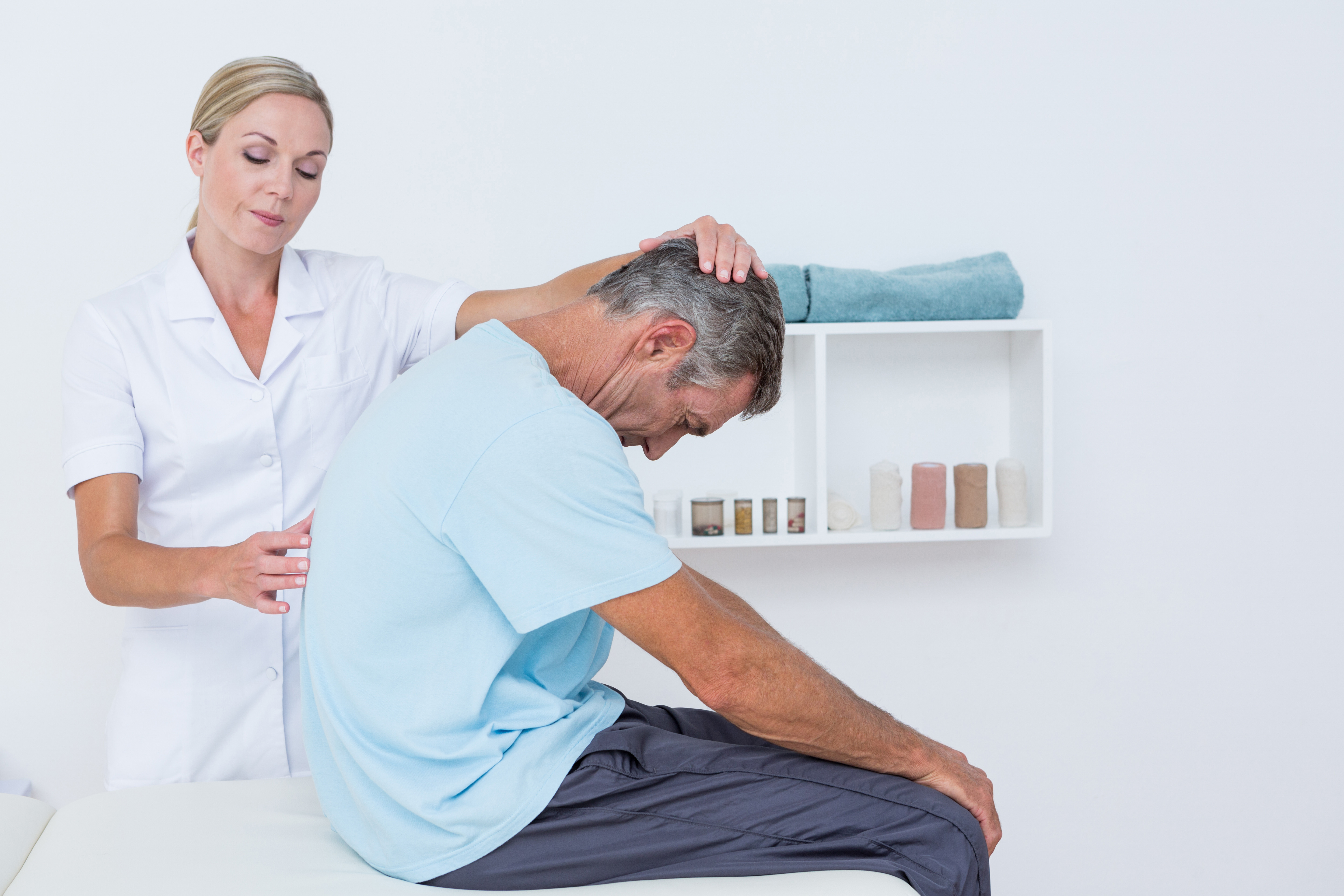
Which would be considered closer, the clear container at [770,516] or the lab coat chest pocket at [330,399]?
the lab coat chest pocket at [330,399]

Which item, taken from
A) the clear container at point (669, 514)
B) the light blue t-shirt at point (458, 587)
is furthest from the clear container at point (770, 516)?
the light blue t-shirt at point (458, 587)

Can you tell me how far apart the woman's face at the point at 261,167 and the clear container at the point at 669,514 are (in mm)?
838

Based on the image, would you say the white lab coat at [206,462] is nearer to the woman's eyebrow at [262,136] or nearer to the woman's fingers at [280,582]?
the woman's eyebrow at [262,136]

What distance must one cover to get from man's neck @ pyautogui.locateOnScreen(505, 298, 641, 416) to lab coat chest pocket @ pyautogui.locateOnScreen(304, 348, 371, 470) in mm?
436

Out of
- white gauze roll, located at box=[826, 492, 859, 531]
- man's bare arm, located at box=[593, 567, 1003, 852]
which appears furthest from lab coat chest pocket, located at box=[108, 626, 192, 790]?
white gauze roll, located at box=[826, 492, 859, 531]

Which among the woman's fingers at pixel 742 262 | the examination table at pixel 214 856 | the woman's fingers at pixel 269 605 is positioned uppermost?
the woman's fingers at pixel 742 262

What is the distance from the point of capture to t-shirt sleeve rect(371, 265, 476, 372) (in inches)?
62.3

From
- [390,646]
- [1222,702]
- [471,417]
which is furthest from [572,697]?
[1222,702]

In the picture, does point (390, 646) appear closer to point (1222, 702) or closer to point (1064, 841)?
point (1064, 841)

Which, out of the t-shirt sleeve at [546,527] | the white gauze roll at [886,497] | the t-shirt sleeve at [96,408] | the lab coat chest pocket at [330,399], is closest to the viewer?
the t-shirt sleeve at [546,527]

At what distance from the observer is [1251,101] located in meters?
2.27

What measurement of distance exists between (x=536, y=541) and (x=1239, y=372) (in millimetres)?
1938

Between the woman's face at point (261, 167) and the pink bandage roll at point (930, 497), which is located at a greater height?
the woman's face at point (261, 167)

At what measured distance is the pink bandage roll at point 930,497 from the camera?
205cm
